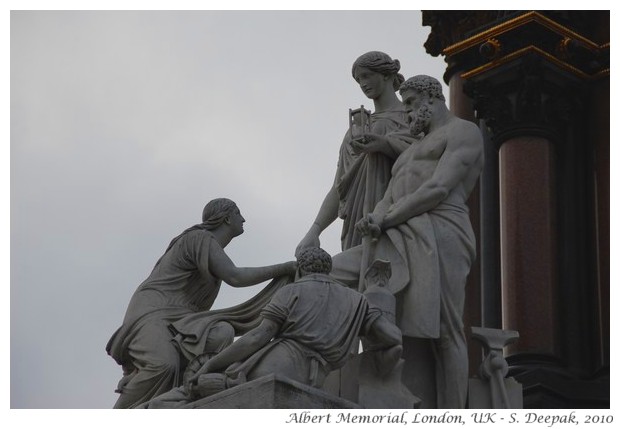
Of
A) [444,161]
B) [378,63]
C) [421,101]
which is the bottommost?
[444,161]

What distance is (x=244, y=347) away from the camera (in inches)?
703

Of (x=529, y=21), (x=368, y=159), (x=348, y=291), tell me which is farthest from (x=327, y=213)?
(x=529, y=21)

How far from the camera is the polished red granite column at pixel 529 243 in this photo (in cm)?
2473

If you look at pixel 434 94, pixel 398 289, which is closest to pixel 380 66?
pixel 434 94

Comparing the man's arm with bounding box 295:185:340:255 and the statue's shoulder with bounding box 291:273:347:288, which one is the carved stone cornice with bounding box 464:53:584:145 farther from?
the statue's shoulder with bounding box 291:273:347:288

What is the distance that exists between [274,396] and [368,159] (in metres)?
3.94

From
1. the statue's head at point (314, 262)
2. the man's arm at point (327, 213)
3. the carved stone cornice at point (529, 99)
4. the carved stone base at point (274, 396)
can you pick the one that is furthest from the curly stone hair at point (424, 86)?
the carved stone cornice at point (529, 99)

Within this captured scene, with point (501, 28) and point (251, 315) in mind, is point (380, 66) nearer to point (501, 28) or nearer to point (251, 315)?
point (251, 315)

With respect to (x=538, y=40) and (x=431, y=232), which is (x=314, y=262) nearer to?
(x=431, y=232)

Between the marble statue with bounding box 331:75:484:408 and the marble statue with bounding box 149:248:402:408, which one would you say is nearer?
the marble statue with bounding box 149:248:402:408

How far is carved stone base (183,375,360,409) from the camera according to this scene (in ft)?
56.3

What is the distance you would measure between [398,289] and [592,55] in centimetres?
823

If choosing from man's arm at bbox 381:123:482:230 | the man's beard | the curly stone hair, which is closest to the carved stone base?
man's arm at bbox 381:123:482:230

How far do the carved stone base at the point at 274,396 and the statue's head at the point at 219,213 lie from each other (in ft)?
8.86
